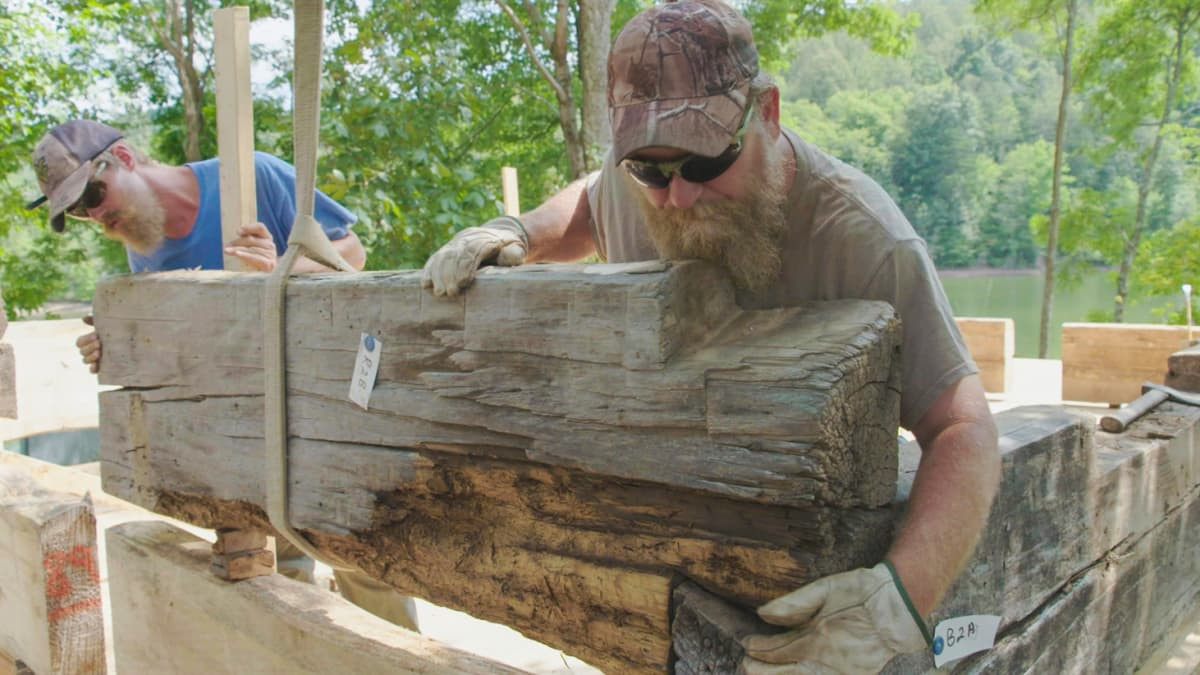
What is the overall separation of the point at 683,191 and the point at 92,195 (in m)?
1.92

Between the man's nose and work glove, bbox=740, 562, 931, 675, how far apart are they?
62 centimetres

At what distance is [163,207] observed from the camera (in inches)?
105

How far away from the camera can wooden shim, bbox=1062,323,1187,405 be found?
8.66 metres

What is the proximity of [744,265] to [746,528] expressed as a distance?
1.50ft

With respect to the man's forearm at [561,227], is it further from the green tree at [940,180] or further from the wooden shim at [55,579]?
the green tree at [940,180]

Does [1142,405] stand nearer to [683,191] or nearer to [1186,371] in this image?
[1186,371]

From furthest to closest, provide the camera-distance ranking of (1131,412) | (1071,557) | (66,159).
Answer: (1131,412) → (66,159) → (1071,557)

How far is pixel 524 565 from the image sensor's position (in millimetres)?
1487

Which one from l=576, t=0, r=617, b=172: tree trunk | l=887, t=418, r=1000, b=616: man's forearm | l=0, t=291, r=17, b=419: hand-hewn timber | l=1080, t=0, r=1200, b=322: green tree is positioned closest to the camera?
l=887, t=418, r=1000, b=616: man's forearm

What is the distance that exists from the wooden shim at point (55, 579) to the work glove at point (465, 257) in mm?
1709

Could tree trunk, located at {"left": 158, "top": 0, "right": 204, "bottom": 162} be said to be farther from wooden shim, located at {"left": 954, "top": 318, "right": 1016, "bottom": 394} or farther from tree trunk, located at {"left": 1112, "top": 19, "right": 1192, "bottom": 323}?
tree trunk, located at {"left": 1112, "top": 19, "right": 1192, "bottom": 323}

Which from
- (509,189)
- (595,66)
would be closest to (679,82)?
(509,189)

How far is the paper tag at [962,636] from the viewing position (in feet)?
5.00

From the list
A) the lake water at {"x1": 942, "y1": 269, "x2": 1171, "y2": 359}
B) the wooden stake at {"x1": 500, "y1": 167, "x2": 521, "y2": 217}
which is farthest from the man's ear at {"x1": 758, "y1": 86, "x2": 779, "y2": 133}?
the lake water at {"x1": 942, "y1": 269, "x2": 1171, "y2": 359}
